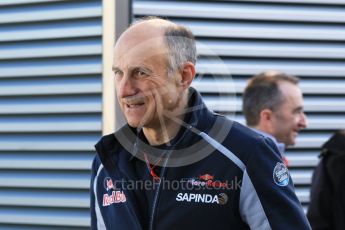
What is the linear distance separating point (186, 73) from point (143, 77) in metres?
0.20

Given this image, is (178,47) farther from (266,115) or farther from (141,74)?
(266,115)

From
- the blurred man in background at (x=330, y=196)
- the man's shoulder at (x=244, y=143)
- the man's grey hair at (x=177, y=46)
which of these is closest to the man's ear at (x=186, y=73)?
the man's grey hair at (x=177, y=46)

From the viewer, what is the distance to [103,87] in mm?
4316

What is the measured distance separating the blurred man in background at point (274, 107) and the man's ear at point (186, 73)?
161 cm

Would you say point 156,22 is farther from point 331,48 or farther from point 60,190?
point 331,48

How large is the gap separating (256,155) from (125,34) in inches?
27.0

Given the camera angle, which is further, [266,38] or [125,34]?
[266,38]

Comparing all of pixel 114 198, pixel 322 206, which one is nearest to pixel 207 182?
pixel 114 198

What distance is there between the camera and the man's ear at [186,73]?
2431mm

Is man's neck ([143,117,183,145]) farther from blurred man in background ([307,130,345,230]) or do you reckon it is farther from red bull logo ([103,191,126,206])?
blurred man in background ([307,130,345,230])

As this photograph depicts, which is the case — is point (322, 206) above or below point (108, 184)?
below

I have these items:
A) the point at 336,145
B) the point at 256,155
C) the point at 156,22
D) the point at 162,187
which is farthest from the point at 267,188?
the point at 336,145

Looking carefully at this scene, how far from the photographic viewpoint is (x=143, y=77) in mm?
2334

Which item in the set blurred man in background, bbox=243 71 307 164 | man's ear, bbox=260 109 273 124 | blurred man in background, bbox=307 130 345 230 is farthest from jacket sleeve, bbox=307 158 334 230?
man's ear, bbox=260 109 273 124
